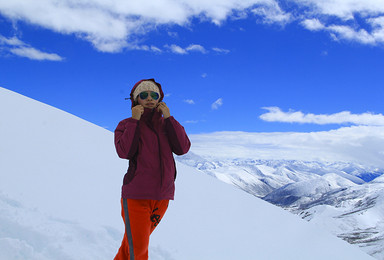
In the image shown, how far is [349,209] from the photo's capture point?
177m

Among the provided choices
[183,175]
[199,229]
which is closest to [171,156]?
[199,229]

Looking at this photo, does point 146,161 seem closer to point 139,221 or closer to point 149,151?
point 149,151

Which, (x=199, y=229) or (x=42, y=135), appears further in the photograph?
(x=42, y=135)

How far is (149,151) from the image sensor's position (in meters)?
3.06

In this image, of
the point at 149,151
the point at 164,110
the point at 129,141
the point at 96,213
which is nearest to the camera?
the point at 129,141

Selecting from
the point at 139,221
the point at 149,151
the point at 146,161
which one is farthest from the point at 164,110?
the point at 139,221

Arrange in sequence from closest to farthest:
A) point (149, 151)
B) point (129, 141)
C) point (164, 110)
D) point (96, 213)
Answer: point (129, 141) → point (149, 151) → point (164, 110) → point (96, 213)

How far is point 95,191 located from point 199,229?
2.33 m

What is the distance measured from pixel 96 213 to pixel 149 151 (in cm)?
312

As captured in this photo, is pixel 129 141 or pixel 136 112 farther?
pixel 136 112

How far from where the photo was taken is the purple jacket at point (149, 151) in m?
2.98

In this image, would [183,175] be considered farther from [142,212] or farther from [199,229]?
[142,212]

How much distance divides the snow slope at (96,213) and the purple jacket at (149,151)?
1670mm

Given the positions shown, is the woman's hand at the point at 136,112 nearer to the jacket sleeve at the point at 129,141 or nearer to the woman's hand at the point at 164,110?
the jacket sleeve at the point at 129,141
